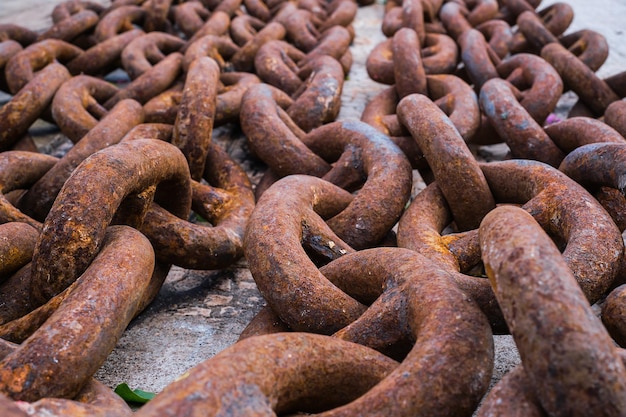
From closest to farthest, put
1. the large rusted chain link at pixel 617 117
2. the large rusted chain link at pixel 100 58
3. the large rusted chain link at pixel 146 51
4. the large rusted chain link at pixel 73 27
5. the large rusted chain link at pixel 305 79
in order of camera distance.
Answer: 1. the large rusted chain link at pixel 617 117
2. the large rusted chain link at pixel 305 79
3. the large rusted chain link at pixel 146 51
4. the large rusted chain link at pixel 100 58
5. the large rusted chain link at pixel 73 27

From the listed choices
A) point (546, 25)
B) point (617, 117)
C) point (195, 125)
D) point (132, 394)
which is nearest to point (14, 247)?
point (132, 394)

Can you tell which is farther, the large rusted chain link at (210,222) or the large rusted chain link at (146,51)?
the large rusted chain link at (146,51)

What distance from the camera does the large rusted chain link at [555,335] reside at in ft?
3.11

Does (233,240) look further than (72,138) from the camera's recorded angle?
No

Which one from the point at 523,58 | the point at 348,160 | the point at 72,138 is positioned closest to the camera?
the point at 348,160

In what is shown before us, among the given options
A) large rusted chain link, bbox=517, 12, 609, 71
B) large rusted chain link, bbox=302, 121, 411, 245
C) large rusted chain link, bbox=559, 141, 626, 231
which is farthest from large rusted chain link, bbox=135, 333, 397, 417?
large rusted chain link, bbox=517, 12, 609, 71

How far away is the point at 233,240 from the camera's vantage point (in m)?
1.87

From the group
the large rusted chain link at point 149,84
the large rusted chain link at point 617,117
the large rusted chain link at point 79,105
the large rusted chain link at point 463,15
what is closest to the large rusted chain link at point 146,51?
the large rusted chain link at point 149,84

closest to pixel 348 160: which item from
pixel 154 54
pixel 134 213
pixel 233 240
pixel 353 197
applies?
pixel 353 197

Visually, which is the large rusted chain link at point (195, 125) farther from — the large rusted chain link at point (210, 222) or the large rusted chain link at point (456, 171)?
the large rusted chain link at point (456, 171)

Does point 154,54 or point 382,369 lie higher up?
point 382,369

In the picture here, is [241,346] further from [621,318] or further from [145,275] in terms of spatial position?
[621,318]

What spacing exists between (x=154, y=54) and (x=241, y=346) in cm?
250

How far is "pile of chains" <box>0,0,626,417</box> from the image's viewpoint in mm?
1065
